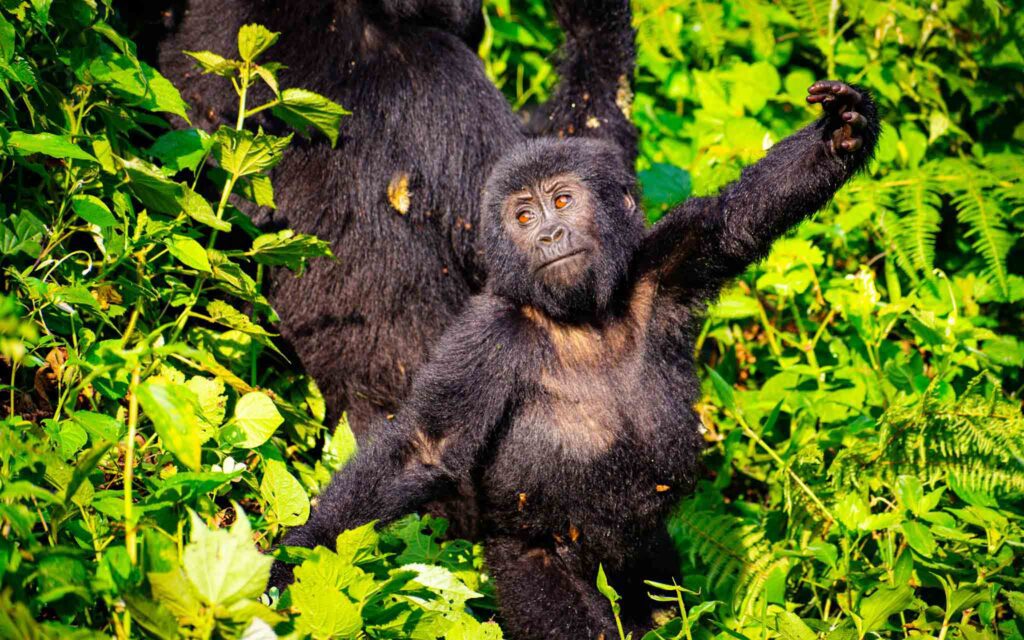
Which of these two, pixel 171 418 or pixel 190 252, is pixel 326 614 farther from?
pixel 190 252

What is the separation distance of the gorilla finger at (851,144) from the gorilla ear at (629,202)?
74 cm

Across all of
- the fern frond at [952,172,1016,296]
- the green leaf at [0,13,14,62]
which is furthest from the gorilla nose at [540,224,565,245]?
the fern frond at [952,172,1016,296]

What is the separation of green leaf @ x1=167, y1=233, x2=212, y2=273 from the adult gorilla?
0.93m

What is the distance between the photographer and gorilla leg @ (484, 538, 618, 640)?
10.4 ft

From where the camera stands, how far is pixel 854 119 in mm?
2816

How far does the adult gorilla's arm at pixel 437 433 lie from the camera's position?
3.11 meters

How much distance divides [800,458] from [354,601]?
1.92 meters

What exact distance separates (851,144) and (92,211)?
2.15m

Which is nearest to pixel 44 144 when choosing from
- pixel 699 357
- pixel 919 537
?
pixel 919 537

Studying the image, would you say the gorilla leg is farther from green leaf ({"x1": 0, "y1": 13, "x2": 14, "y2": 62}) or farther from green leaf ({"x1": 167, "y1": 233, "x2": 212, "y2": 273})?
green leaf ({"x1": 0, "y1": 13, "x2": 14, "y2": 62})

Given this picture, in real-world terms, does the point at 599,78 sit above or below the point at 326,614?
above

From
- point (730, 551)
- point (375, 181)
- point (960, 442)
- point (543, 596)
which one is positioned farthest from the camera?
point (375, 181)

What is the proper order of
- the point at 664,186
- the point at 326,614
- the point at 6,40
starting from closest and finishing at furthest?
the point at 326,614 < the point at 6,40 < the point at 664,186

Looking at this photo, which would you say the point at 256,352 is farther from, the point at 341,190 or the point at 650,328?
the point at 650,328
